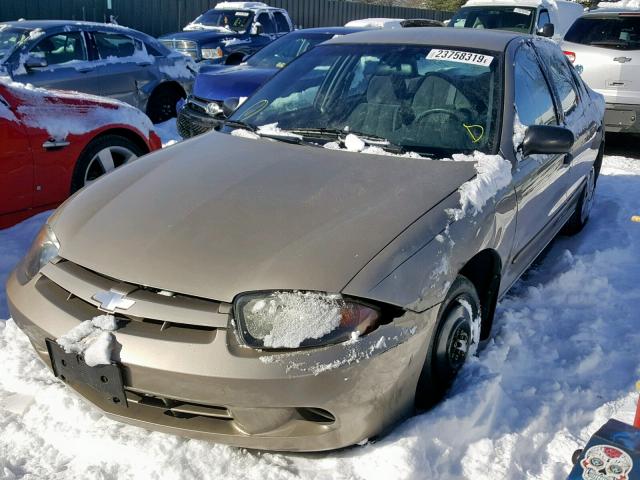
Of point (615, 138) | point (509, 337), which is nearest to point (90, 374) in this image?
point (509, 337)

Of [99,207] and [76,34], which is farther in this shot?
[76,34]

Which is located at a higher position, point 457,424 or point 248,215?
point 248,215

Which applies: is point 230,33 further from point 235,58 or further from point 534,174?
point 534,174

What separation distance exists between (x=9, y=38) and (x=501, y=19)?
28.2ft

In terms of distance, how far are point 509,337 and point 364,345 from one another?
1.32 meters

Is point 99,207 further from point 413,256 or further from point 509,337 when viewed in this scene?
point 509,337

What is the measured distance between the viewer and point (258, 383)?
6.68 feet

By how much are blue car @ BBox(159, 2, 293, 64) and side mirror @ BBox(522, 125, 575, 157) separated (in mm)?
8809

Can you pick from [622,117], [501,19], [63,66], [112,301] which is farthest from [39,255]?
[501,19]

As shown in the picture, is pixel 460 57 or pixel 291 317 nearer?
pixel 291 317

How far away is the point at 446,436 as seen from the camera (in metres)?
2.35

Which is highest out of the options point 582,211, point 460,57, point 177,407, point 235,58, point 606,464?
point 460,57

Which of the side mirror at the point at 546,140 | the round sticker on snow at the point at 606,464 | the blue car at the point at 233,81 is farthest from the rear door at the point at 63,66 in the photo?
the round sticker on snow at the point at 606,464

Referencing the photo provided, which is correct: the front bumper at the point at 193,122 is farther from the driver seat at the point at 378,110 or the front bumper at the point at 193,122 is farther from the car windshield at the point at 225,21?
the car windshield at the point at 225,21
